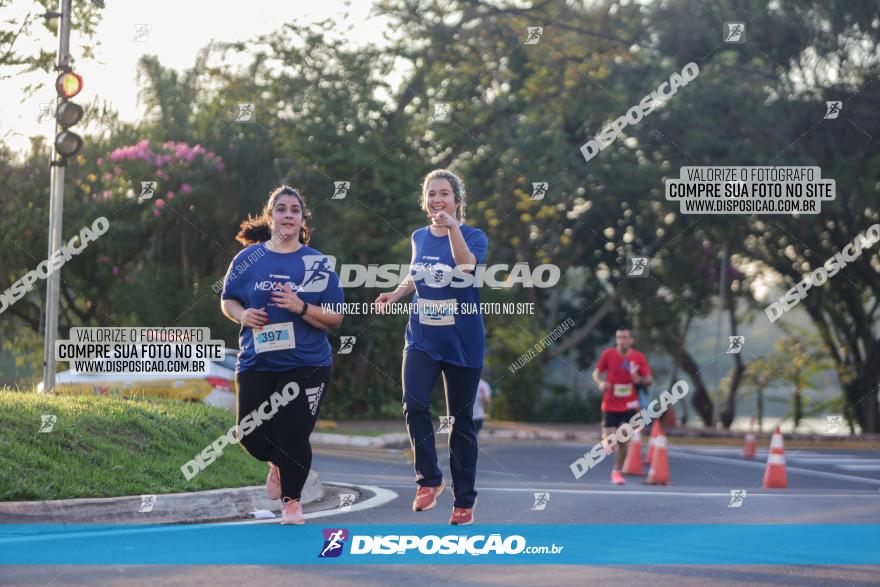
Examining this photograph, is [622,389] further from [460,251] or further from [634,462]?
[460,251]

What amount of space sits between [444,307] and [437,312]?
56mm

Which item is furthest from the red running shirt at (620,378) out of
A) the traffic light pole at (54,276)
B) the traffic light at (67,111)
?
the traffic light at (67,111)

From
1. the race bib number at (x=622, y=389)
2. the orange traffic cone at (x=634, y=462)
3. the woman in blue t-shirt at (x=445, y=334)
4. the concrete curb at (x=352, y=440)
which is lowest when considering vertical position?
the concrete curb at (x=352, y=440)

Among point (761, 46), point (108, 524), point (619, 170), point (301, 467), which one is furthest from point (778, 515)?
point (761, 46)

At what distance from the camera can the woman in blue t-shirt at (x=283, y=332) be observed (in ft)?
26.6

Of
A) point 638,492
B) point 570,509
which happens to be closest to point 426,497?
point 570,509

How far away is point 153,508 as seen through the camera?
1013 cm

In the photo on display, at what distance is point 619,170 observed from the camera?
29.3 meters

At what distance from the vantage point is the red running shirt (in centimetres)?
1588

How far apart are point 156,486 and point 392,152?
1659 cm

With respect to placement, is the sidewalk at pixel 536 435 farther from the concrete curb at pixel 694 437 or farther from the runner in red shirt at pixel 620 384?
the runner in red shirt at pixel 620 384

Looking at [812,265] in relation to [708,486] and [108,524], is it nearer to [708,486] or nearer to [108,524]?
[708,486]

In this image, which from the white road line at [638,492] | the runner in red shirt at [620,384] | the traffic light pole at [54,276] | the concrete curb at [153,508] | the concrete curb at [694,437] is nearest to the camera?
the concrete curb at [153,508]

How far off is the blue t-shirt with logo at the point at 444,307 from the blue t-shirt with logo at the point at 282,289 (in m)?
0.57
